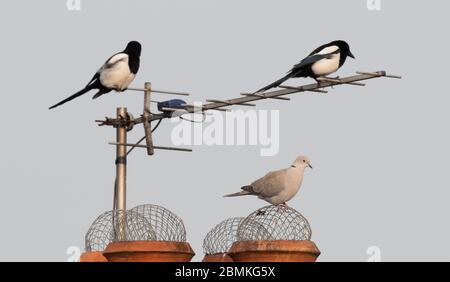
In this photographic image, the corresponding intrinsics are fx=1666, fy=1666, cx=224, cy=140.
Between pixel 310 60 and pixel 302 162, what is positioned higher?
pixel 310 60

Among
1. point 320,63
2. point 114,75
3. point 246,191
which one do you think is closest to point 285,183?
point 246,191

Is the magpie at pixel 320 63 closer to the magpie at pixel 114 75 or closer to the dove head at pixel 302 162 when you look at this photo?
the dove head at pixel 302 162

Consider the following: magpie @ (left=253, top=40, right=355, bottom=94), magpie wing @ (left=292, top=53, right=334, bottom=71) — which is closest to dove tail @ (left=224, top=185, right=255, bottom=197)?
magpie @ (left=253, top=40, right=355, bottom=94)

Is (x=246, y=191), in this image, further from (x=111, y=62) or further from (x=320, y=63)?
(x=111, y=62)

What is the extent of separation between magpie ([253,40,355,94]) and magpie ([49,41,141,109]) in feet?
8.56

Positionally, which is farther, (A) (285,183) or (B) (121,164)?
(B) (121,164)

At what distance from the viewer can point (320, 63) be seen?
22.7 metres

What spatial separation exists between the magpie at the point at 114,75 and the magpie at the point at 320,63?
8.56 feet

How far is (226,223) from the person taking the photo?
21203 millimetres

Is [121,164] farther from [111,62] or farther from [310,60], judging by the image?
[310,60]

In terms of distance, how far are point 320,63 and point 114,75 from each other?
10.3 feet
